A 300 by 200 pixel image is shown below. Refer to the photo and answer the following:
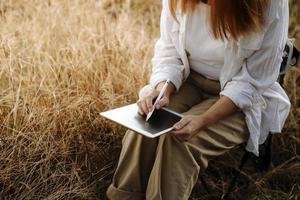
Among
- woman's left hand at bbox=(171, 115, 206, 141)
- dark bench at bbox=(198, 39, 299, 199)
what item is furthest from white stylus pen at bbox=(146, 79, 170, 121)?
dark bench at bbox=(198, 39, 299, 199)

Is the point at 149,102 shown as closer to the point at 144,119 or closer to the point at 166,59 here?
the point at 144,119

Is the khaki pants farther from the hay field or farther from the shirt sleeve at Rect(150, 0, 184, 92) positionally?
the hay field

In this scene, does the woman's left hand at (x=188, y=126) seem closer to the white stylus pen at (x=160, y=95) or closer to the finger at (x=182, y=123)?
the finger at (x=182, y=123)

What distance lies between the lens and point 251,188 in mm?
2678

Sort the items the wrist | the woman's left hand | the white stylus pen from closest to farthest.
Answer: the woman's left hand, the white stylus pen, the wrist

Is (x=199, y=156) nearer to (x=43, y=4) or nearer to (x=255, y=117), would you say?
(x=255, y=117)

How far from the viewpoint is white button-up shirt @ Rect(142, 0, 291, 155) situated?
2.12m

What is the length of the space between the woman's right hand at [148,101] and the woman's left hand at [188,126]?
0.15m

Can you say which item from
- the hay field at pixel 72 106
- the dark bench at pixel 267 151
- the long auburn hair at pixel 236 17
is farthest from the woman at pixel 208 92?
the hay field at pixel 72 106

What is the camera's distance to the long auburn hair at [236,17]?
6.75ft

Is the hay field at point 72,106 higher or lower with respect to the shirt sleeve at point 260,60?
lower

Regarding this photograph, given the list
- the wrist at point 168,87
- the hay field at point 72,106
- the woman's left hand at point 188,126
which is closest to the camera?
the woman's left hand at point 188,126

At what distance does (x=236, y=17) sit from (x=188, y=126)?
463 mm

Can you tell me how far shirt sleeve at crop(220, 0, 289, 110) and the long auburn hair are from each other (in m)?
0.03
